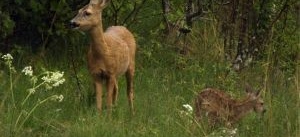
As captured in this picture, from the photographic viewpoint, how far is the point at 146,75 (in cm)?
1054

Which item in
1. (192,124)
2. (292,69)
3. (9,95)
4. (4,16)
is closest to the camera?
(192,124)

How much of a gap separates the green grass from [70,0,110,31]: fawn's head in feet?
2.22

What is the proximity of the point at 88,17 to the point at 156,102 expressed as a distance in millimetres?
1200

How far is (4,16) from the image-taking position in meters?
10.1

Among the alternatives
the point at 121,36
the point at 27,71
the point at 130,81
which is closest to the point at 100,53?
the point at 121,36

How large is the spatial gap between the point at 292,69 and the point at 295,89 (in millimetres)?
2172

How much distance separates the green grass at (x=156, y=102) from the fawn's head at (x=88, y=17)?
676mm

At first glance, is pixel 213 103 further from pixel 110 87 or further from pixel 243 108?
pixel 110 87

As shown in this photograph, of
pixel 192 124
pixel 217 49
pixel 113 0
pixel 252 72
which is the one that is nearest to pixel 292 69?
pixel 252 72

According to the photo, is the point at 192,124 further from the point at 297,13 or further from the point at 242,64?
the point at 297,13

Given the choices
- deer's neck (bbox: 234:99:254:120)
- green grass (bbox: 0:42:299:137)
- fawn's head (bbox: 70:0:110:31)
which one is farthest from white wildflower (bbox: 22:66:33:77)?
deer's neck (bbox: 234:99:254:120)

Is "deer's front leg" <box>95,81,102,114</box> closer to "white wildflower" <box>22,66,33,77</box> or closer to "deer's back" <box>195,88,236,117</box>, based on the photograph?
"deer's back" <box>195,88,236,117</box>

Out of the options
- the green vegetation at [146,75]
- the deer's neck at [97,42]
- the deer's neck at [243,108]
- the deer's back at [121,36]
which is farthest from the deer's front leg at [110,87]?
the deer's neck at [243,108]

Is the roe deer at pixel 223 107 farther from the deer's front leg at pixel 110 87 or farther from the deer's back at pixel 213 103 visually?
the deer's front leg at pixel 110 87
